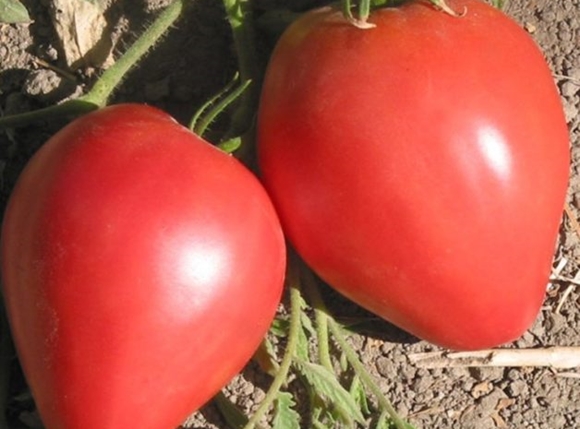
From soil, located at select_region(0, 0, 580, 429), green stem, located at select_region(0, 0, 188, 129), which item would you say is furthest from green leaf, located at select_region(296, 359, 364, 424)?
green stem, located at select_region(0, 0, 188, 129)

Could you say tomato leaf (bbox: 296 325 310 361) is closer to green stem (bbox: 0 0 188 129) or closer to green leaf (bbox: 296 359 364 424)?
green leaf (bbox: 296 359 364 424)

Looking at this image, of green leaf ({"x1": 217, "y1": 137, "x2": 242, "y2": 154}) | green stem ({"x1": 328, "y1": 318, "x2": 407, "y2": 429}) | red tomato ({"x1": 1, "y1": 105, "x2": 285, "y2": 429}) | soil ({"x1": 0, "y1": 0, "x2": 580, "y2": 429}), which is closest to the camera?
red tomato ({"x1": 1, "y1": 105, "x2": 285, "y2": 429})

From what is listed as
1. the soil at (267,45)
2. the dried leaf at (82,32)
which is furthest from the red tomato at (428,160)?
the dried leaf at (82,32)

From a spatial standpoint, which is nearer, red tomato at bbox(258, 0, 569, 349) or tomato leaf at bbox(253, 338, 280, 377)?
red tomato at bbox(258, 0, 569, 349)

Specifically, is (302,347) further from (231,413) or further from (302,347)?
(231,413)

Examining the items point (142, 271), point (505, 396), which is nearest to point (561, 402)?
point (505, 396)

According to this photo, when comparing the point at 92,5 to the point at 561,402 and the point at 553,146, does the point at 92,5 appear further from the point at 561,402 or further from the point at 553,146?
the point at 561,402

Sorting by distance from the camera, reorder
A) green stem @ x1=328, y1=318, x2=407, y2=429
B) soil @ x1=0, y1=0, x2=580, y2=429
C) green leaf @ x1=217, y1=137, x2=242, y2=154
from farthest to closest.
A: soil @ x1=0, y1=0, x2=580, y2=429, green stem @ x1=328, y1=318, x2=407, y2=429, green leaf @ x1=217, y1=137, x2=242, y2=154
